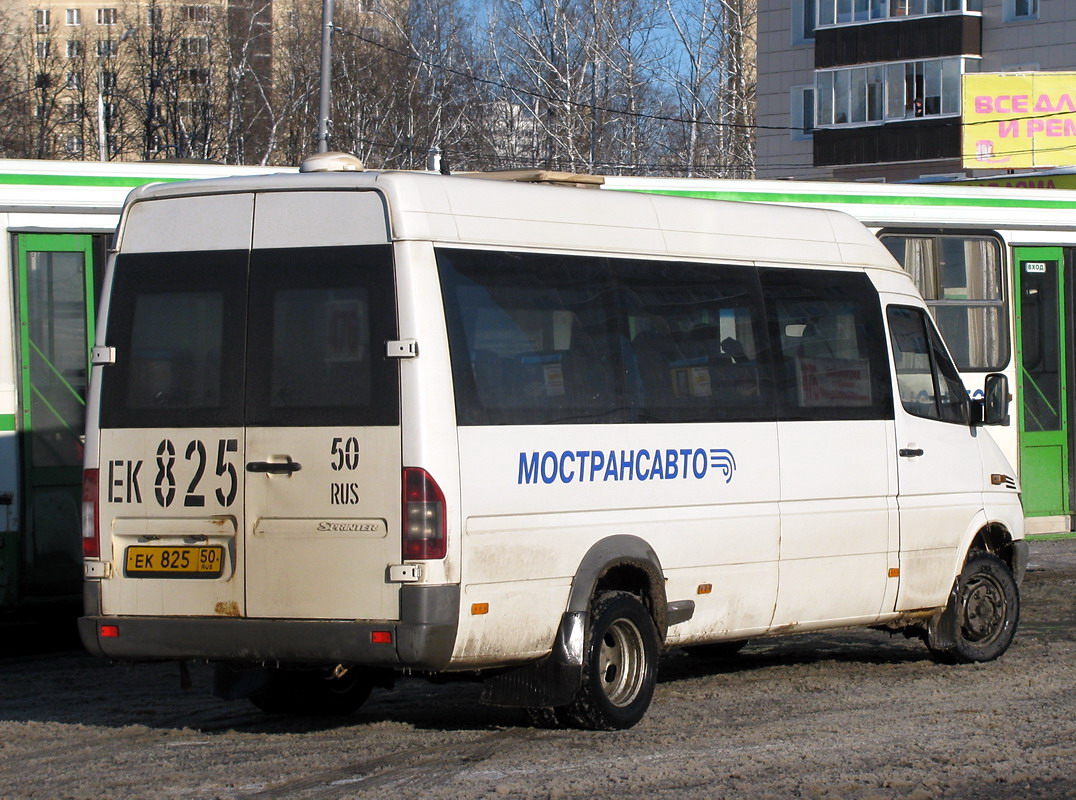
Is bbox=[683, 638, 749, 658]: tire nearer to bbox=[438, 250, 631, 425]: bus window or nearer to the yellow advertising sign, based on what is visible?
bbox=[438, 250, 631, 425]: bus window

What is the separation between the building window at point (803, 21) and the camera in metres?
54.1

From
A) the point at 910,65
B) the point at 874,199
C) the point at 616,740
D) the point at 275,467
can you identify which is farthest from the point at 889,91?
the point at 275,467

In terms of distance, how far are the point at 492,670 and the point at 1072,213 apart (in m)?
8.42

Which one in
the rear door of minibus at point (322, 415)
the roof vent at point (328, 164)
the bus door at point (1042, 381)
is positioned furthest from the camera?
the bus door at point (1042, 381)

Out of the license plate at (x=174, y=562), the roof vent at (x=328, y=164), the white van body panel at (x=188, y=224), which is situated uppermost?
the roof vent at (x=328, y=164)

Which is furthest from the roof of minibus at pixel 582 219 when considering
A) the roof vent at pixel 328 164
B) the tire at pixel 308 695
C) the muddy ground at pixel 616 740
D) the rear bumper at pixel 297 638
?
the tire at pixel 308 695

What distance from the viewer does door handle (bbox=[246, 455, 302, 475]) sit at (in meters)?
7.29

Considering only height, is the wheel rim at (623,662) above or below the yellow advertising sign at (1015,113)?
below

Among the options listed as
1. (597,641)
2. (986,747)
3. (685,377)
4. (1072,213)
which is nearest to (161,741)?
(597,641)

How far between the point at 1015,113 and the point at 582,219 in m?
30.8

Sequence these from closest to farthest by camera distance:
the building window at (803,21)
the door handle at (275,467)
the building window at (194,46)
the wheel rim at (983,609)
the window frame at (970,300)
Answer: the door handle at (275,467) → the wheel rim at (983,609) → the window frame at (970,300) → the building window at (194,46) → the building window at (803,21)

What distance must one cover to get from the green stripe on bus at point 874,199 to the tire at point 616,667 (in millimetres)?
4638

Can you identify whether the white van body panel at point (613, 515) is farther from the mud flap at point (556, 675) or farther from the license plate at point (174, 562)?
the license plate at point (174, 562)

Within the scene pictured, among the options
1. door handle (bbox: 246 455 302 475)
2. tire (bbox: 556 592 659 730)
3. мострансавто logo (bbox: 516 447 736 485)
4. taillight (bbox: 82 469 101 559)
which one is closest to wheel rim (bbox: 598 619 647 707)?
tire (bbox: 556 592 659 730)
